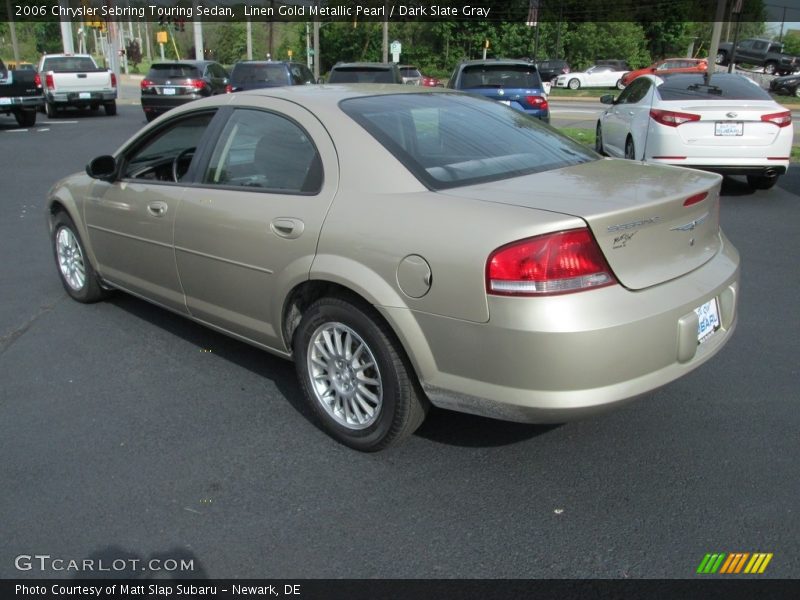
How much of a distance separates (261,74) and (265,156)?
14.5m

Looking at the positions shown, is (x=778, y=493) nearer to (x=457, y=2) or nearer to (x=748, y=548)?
(x=748, y=548)

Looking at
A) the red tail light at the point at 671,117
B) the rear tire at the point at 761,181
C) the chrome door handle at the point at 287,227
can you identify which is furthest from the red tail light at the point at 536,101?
the chrome door handle at the point at 287,227

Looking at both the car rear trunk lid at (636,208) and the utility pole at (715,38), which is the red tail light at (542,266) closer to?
the car rear trunk lid at (636,208)

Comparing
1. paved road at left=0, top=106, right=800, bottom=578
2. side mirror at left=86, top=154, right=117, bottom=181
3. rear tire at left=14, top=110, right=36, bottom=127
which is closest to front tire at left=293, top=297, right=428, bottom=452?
paved road at left=0, top=106, right=800, bottom=578

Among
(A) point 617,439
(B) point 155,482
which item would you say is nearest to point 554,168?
(A) point 617,439

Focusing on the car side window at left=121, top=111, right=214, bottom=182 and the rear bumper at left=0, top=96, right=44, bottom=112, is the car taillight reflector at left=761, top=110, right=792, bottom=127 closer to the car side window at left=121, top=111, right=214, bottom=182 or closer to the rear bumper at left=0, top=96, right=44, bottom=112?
the car side window at left=121, top=111, right=214, bottom=182

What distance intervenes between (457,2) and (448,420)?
6597 cm

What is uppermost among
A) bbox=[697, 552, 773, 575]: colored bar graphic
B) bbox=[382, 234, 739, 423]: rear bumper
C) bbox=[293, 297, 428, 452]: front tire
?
bbox=[382, 234, 739, 423]: rear bumper

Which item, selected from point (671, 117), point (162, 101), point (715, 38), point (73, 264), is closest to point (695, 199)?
point (73, 264)

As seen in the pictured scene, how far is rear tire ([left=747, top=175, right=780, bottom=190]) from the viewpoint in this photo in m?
9.78

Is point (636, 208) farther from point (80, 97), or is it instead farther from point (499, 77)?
point (80, 97)

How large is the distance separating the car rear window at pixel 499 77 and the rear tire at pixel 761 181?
174 inches

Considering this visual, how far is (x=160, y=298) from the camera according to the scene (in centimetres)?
441

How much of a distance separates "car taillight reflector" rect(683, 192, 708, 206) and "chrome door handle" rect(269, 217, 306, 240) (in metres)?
1.66
